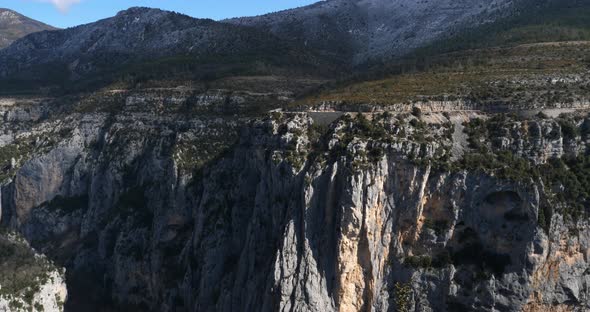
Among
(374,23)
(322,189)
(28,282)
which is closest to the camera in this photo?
(322,189)

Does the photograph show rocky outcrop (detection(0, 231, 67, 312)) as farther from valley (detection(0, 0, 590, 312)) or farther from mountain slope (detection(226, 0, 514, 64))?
mountain slope (detection(226, 0, 514, 64))

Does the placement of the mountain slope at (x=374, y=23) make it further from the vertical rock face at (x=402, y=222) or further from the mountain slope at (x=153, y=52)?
the vertical rock face at (x=402, y=222)

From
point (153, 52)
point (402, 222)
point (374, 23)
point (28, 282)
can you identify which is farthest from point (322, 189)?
point (374, 23)

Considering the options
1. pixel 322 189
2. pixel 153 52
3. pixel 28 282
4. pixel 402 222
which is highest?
pixel 153 52

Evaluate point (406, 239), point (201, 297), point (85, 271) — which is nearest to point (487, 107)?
point (406, 239)

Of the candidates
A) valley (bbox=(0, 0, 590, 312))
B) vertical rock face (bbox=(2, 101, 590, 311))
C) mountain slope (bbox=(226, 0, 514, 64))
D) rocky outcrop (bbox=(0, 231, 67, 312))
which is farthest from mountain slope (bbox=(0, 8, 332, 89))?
vertical rock face (bbox=(2, 101, 590, 311))

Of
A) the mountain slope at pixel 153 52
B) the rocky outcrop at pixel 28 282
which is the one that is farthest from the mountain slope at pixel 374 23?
the rocky outcrop at pixel 28 282

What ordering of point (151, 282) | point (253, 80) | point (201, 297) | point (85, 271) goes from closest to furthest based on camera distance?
point (201, 297), point (151, 282), point (85, 271), point (253, 80)

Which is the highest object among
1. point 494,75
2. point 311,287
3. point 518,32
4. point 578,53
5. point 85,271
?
point 518,32

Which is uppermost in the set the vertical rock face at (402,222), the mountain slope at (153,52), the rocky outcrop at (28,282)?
the mountain slope at (153,52)

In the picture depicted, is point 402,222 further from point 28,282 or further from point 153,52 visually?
point 153,52

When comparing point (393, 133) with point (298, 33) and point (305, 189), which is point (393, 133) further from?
point (298, 33)
